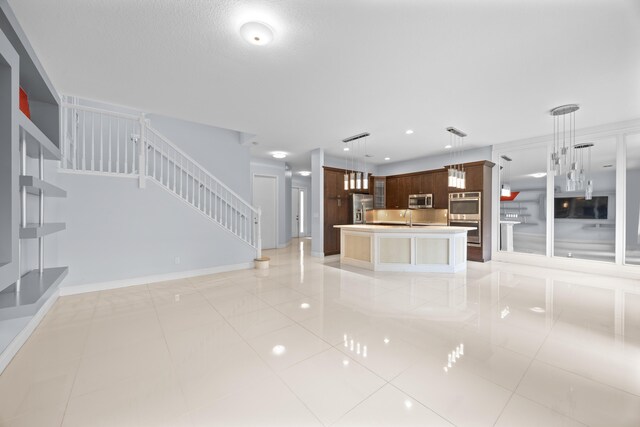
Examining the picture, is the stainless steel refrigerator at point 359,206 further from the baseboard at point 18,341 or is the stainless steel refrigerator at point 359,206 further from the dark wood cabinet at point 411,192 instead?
the baseboard at point 18,341

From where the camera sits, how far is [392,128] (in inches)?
205

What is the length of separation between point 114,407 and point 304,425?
117 centimetres

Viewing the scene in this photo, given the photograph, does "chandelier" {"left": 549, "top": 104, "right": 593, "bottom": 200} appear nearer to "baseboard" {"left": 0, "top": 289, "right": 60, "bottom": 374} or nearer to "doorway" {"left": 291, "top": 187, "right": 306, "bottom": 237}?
"baseboard" {"left": 0, "top": 289, "right": 60, "bottom": 374}

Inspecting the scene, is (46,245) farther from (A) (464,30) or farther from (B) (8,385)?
(A) (464,30)

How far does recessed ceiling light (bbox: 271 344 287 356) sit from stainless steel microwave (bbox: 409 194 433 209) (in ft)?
20.6

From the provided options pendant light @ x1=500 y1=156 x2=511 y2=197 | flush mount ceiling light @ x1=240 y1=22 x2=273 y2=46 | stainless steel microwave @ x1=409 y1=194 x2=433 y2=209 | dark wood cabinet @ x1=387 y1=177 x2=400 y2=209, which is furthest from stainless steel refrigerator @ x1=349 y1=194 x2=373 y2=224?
flush mount ceiling light @ x1=240 y1=22 x2=273 y2=46

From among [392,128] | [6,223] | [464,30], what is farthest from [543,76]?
[6,223]

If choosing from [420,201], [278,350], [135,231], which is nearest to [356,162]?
[420,201]

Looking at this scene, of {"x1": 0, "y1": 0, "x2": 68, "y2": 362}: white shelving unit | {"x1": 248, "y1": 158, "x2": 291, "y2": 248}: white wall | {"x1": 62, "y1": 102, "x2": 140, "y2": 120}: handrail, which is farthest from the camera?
{"x1": 248, "y1": 158, "x2": 291, "y2": 248}: white wall

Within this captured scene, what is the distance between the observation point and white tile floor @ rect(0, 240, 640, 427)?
5.03ft

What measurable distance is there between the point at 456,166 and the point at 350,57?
501cm

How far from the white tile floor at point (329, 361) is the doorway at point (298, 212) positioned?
7082 mm

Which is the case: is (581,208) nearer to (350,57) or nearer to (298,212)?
(350,57)

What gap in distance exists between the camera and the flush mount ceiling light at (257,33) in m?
2.34
